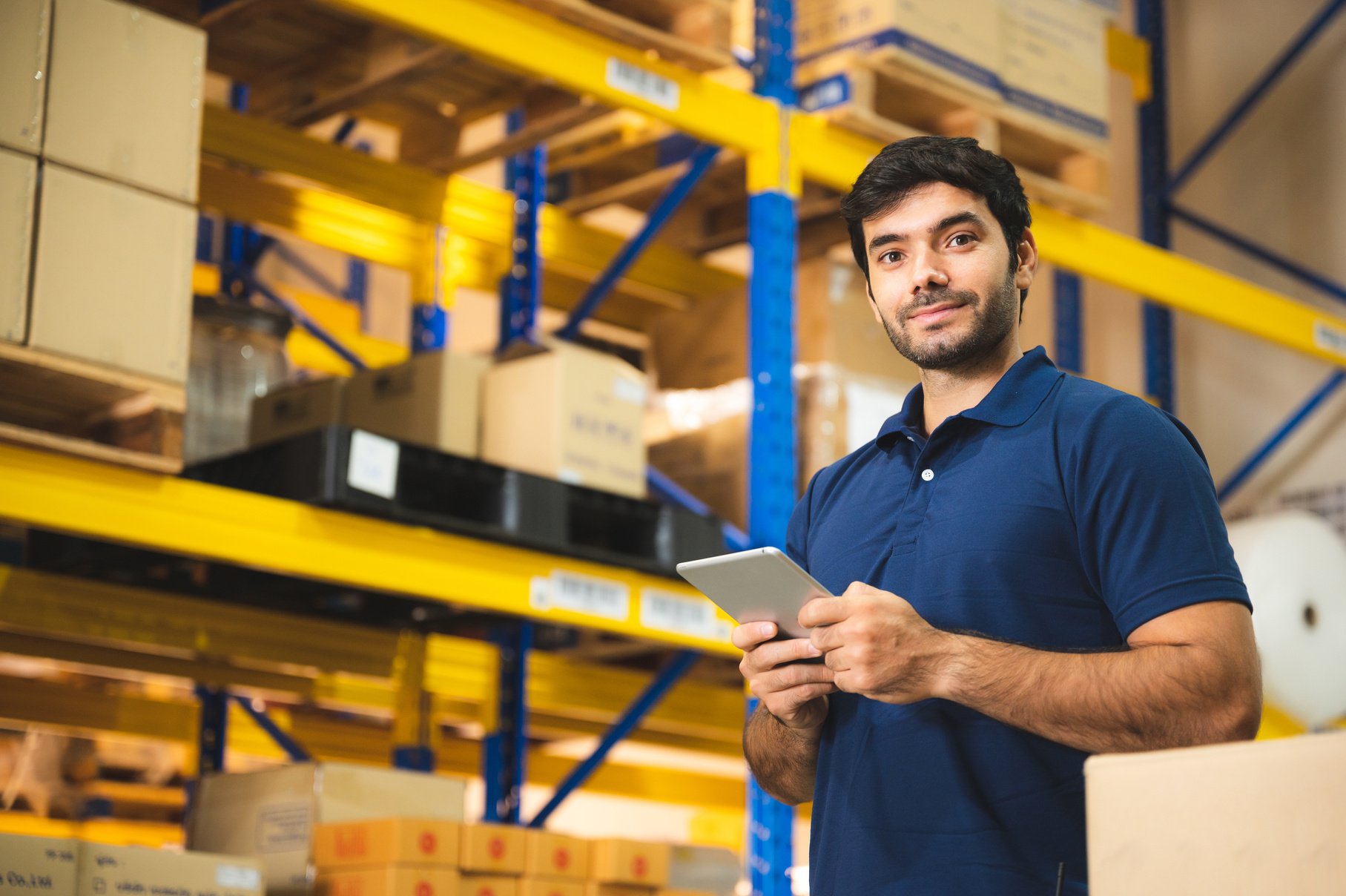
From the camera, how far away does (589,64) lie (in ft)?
14.3

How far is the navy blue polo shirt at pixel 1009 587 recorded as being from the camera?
1716mm

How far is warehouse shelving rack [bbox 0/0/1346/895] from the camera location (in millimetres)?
3645

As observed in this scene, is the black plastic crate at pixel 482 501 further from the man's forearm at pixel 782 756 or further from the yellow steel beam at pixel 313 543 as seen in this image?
the man's forearm at pixel 782 756

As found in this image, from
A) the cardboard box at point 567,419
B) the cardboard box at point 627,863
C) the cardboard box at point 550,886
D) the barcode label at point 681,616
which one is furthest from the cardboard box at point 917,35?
the cardboard box at point 550,886

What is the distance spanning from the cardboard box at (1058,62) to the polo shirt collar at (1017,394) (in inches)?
144

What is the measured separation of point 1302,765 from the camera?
52.1 inches

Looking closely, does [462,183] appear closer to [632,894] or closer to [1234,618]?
[632,894]

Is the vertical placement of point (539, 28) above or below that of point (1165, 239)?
below

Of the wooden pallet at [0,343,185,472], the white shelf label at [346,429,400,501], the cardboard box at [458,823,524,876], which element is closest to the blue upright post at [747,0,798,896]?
the cardboard box at [458,823,524,876]

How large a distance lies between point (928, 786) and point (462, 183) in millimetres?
4287

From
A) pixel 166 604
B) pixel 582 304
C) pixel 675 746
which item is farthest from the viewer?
pixel 675 746

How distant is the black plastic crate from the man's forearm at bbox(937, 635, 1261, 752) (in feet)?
7.94

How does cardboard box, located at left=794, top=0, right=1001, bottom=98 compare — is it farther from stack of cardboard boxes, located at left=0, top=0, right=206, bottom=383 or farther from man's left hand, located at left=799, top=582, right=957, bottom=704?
man's left hand, located at left=799, top=582, right=957, bottom=704

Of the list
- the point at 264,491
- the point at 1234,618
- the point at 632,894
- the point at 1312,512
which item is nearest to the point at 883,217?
the point at 1234,618
